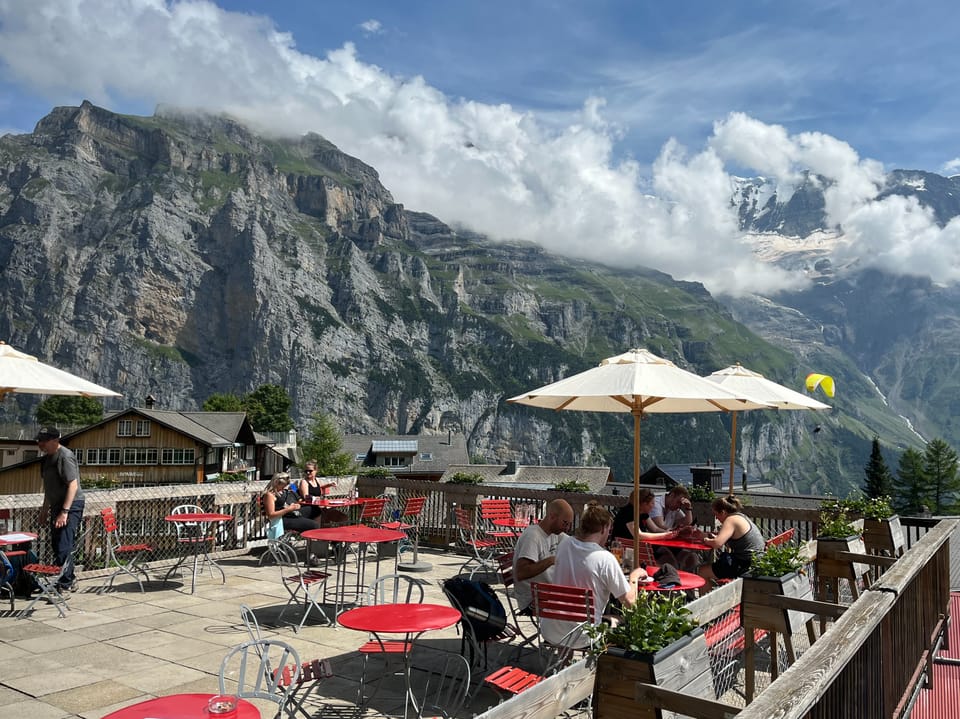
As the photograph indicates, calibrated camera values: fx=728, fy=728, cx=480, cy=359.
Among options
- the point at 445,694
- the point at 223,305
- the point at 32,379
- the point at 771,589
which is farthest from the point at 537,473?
the point at 223,305

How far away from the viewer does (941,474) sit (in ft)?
254

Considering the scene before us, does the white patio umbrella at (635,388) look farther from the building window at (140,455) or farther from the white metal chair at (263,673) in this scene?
the building window at (140,455)

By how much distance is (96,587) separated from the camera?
30.0ft

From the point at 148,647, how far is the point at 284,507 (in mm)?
3884

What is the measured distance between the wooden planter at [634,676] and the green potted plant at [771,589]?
1950 mm

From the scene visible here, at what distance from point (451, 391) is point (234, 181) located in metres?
72.5

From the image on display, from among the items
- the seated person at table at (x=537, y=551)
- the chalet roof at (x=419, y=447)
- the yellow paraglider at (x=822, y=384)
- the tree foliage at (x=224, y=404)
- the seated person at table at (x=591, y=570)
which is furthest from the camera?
the tree foliage at (x=224, y=404)

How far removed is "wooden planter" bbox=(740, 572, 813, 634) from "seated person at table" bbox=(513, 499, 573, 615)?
137 centimetres

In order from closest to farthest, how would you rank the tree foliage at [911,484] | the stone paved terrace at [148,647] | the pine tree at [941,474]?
1. the stone paved terrace at [148,647]
2. the pine tree at [941,474]
3. the tree foliage at [911,484]

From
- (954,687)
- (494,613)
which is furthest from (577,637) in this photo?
(954,687)

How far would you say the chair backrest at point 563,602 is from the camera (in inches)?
191

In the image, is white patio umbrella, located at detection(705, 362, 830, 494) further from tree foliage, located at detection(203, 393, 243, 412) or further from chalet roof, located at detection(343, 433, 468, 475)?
tree foliage, located at detection(203, 393, 243, 412)

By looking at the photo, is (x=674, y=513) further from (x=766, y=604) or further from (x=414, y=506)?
(x=766, y=604)

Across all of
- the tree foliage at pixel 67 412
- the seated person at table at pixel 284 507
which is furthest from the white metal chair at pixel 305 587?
the tree foliage at pixel 67 412
